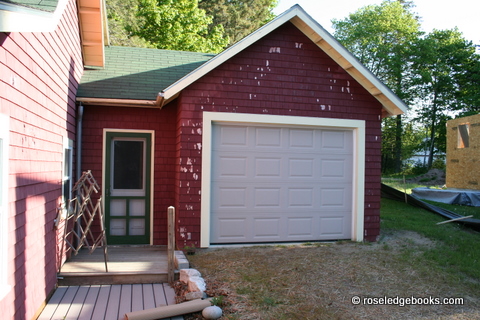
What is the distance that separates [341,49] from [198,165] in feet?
10.5

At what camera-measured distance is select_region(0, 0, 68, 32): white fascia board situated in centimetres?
299

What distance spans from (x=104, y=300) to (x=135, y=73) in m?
4.90

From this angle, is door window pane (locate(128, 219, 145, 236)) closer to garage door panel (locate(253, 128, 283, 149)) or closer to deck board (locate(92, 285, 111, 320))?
deck board (locate(92, 285, 111, 320))

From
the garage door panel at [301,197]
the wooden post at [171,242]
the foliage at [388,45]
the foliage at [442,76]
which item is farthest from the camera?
the foliage at [388,45]

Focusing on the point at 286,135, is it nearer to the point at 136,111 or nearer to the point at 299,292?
the point at 136,111

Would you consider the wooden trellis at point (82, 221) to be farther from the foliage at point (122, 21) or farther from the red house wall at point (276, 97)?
the foliage at point (122, 21)

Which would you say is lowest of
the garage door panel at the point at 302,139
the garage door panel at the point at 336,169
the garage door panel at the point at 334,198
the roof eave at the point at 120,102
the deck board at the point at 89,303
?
the deck board at the point at 89,303

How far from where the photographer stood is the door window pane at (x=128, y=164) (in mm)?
7988

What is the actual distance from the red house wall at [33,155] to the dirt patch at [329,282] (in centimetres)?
173

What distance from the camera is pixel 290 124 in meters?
7.69

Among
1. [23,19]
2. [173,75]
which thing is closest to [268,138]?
[173,75]

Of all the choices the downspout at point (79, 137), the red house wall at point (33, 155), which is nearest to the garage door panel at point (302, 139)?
the downspout at point (79, 137)

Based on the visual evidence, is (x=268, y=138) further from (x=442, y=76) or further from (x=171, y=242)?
(x=442, y=76)

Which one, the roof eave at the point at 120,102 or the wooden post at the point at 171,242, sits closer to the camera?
the wooden post at the point at 171,242
